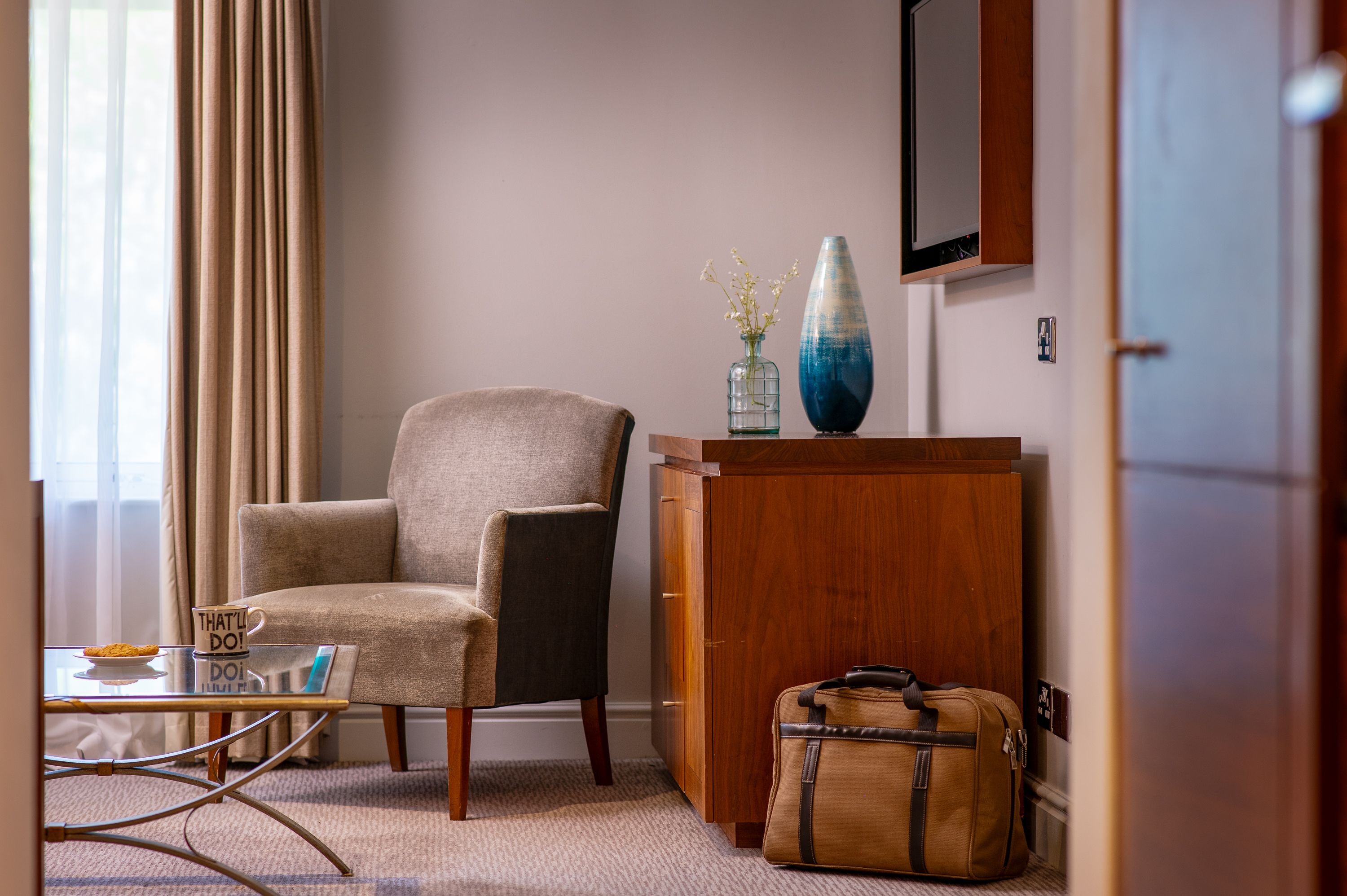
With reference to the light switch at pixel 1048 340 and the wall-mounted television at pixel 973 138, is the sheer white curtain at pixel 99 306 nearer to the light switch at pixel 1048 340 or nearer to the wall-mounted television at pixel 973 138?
the wall-mounted television at pixel 973 138

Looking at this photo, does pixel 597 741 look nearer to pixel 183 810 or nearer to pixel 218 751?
pixel 218 751

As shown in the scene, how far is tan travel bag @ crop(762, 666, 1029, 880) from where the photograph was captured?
7.12 ft

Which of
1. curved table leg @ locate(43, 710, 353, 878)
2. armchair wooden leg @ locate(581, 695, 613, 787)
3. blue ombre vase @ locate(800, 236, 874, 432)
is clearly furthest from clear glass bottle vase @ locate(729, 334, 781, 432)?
curved table leg @ locate(43, 710, 353, 878)

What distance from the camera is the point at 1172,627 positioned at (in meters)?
0.77

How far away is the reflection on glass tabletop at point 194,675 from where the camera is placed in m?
1.83

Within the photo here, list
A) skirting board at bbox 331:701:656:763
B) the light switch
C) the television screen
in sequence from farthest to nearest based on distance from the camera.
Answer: skirting board at bbox 331:701:656:763 < the television screen < the light switch

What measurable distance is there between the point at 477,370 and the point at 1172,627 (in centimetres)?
274

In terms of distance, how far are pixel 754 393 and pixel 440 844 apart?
51.0 inches

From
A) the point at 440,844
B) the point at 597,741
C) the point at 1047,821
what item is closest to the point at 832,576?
the point at 1047,821

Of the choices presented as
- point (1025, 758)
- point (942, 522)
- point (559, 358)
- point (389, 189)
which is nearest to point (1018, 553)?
point (942, 522)

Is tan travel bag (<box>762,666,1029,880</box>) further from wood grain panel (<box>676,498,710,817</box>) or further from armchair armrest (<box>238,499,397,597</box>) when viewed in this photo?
armchair armrest (<box>238,499,397,597</box>)

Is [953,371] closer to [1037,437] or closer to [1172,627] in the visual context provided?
[1037,437]

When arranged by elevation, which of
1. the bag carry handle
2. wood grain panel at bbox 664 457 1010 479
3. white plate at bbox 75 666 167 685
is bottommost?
the bag carry handle

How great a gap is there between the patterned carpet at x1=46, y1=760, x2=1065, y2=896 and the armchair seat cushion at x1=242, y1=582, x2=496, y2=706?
11.9 inches
